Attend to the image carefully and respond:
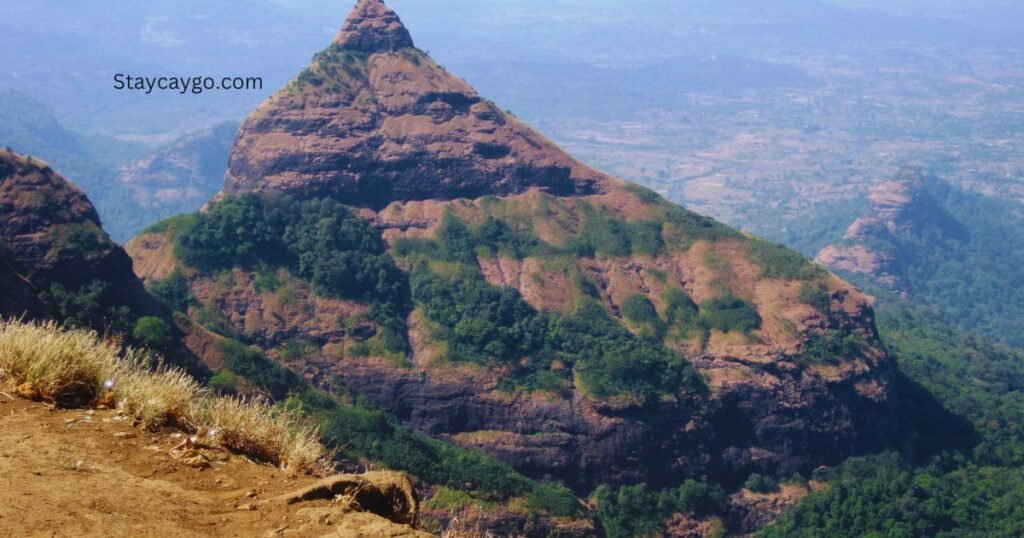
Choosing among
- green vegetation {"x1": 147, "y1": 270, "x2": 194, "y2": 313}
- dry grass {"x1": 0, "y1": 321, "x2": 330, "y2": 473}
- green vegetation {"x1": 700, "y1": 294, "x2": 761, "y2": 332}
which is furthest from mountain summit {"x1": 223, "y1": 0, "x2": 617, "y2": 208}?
dry grass {"x1": 0, "y1": 321, "x2": 330, "y2": 473}

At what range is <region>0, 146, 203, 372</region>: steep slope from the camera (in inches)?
1679

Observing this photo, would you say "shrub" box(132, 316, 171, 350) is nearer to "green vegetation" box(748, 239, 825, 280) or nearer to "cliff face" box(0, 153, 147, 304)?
"cliff face" box(0, 153, 147, 304)

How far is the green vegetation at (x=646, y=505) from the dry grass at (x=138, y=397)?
126 ft

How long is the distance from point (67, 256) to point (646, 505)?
34.0 m

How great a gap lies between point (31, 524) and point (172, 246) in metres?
56.9

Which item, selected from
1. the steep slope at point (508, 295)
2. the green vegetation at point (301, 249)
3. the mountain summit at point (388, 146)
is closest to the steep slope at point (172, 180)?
the mountain summit at point (388, 146)

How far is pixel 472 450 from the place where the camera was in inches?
2021

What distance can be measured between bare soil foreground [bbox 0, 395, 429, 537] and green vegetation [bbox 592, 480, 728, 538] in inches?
1535

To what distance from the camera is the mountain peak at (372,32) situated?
76.4m

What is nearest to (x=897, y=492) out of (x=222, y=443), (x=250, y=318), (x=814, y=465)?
(x=814, y=465)

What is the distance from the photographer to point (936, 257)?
6078 inches

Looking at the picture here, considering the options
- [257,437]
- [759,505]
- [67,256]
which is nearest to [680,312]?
[759,505]

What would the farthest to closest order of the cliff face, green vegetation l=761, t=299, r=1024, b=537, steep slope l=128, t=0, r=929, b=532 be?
steep slope l=128, t=0, r=929, b=532 < green vegetation l=761, t=299, r=1024, b=537 < the cliff face

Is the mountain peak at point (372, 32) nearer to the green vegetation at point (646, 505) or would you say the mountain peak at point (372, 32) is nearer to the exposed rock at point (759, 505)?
the green vegetation at point (646, 505)
